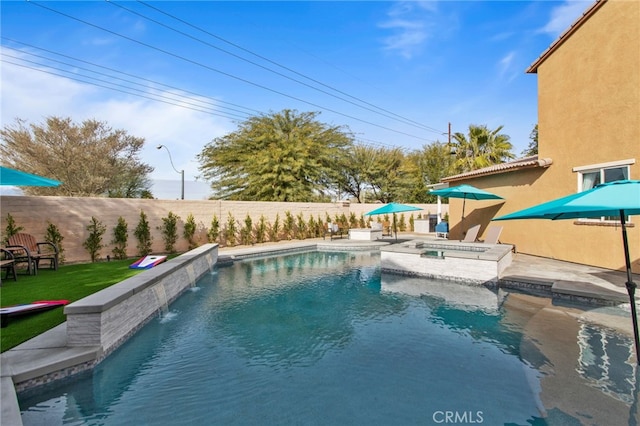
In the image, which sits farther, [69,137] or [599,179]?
[69,137]

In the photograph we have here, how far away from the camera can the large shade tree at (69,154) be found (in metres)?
26.7

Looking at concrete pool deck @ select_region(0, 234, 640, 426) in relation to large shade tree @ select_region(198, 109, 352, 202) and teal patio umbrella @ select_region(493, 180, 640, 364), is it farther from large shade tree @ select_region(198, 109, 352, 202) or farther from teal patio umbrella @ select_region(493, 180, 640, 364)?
large shade tree @ select_region(198, 109, 352, 202)

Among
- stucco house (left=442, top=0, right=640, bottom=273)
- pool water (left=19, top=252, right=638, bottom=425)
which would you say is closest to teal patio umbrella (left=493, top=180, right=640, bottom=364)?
pool water (left=19, top=252, right=638, bottom=425)

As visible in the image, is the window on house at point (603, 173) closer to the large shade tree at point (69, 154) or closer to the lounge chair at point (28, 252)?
the lounge chair at point (28, 252)

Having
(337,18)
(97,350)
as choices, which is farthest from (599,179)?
(337,18)

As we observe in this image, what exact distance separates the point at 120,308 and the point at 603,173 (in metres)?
13.3

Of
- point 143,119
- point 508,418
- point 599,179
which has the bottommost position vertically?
point 508,418

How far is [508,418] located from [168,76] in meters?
23.2

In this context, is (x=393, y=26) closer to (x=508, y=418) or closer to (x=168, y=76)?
(x=168, y=76)

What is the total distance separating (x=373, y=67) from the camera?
77.8 feet

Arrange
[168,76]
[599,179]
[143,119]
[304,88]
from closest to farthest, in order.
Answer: [599,179], [168,76], [143,119], [304,88]

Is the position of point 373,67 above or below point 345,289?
above

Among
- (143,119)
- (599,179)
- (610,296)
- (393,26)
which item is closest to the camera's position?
(610,296)

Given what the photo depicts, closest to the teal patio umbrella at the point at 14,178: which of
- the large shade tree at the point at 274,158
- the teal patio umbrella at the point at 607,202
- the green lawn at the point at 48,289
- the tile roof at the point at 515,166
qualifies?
the green lawn at the point at 48,289
